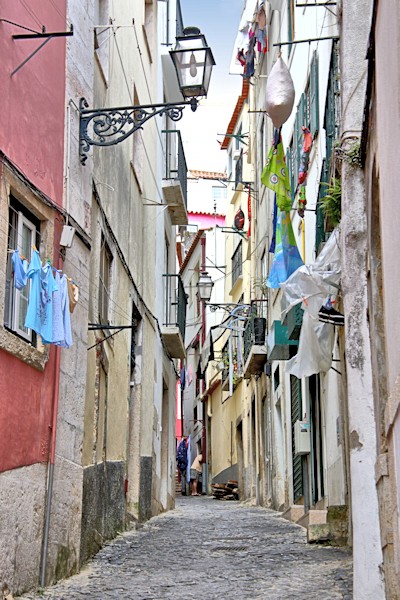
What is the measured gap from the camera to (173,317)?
20.1 metres

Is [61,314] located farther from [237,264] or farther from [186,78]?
[237,264]

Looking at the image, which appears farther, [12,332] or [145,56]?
[145,56]

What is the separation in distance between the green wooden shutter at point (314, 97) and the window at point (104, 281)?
3752 millimetres

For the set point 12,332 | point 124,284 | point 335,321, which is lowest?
point 12,332

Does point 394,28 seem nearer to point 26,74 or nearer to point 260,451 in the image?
point 26,74

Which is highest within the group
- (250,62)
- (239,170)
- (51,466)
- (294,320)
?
(250,62)

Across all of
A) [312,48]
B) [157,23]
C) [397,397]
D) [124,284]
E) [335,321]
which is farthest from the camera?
[157,23]

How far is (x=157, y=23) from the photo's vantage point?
59.0 ft

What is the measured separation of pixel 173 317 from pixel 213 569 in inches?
461

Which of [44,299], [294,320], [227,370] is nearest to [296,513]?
[294,320]

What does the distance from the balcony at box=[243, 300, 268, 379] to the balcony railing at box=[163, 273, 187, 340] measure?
2021mm

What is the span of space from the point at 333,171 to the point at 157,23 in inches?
399

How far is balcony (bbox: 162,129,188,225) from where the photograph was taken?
18656 millimetres

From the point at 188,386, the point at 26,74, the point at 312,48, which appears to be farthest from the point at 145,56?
the point at 188,386
